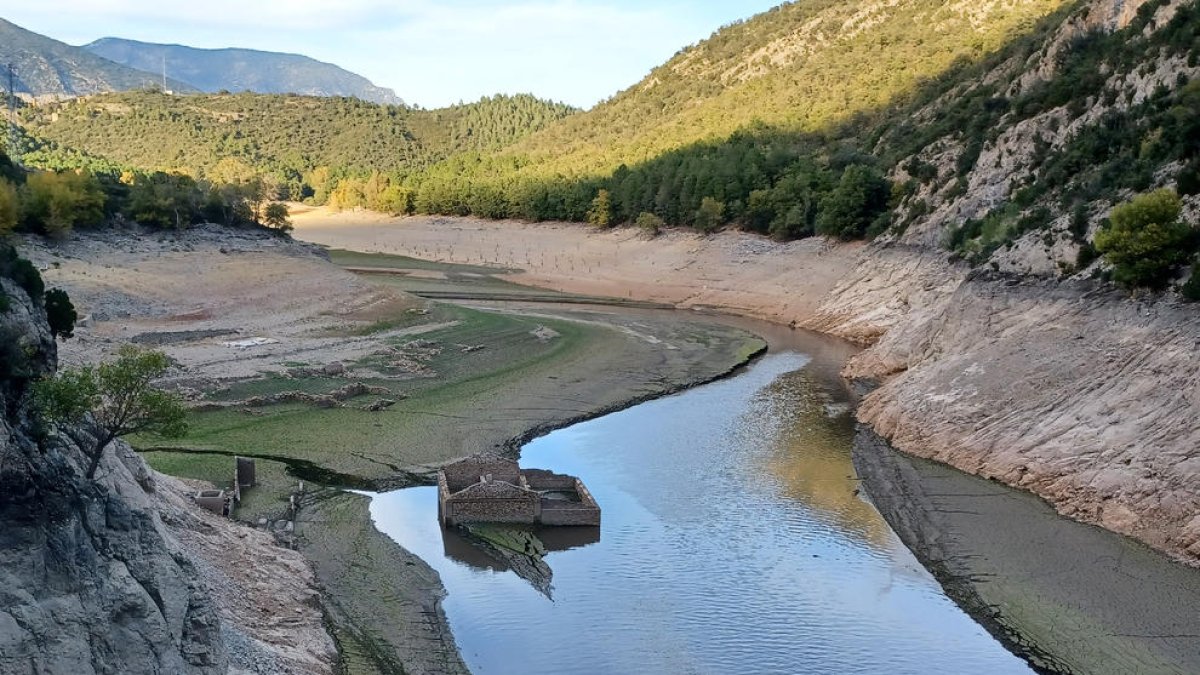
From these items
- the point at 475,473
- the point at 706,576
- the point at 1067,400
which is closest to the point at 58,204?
the point at 475,473

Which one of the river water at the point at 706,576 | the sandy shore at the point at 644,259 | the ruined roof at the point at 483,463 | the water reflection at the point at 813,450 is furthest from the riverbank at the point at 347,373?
Result: the sandy shore at the point at 644,259

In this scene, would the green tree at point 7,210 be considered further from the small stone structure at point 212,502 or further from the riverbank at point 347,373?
the small stone structure at point 212,502

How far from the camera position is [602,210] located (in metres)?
119

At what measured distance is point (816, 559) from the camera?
2997 cm

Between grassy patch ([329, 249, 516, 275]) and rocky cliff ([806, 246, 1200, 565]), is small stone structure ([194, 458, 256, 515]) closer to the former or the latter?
rocky cliff ([806, 246, 1200, 565])

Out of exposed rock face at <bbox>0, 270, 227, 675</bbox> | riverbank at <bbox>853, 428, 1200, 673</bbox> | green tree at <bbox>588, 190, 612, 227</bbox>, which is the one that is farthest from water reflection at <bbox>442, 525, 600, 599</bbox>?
green tree at <bbox>588, 190, 612, 227</bbox>

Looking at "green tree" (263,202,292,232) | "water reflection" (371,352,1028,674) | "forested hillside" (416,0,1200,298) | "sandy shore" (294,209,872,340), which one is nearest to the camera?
"water reflection" (371,352,1028,674)

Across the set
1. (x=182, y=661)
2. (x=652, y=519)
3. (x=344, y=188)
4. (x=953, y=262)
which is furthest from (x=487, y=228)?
(x=182, y=661)

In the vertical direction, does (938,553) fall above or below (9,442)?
below

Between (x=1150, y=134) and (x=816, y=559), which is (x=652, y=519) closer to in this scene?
(x=816, y=559)

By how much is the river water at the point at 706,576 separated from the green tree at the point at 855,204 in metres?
43.6

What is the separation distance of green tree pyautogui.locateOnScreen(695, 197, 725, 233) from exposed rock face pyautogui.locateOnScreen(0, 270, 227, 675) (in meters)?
85.1

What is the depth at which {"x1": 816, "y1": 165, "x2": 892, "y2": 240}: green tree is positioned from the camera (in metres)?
82.8

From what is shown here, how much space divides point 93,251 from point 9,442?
55.7 m
